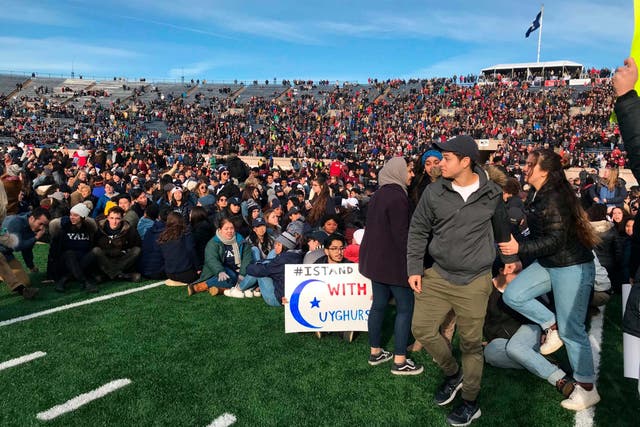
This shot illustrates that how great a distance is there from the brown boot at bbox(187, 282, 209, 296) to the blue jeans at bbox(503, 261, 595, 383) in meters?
4.55

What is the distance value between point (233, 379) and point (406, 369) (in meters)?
1.57

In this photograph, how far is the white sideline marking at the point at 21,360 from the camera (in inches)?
178

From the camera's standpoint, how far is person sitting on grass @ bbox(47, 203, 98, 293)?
702 cm

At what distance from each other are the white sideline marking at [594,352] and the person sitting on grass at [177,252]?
17.6ft

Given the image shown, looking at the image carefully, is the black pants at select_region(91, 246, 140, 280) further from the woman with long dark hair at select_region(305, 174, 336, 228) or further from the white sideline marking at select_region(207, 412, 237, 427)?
the white sideline marking at select_region(207, 412, 237, 427)

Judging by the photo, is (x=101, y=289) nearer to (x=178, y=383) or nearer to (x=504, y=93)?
(x=178, y=383)

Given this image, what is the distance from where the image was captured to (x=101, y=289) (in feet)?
23.2

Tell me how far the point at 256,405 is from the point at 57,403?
1623 millimetres

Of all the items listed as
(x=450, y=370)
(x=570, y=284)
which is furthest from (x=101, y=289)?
(x=570, y=284)

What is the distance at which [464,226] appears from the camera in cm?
327

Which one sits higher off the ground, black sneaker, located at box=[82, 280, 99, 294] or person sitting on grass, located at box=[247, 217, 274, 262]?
person sitting on grass, located at box=[247, 217, 274, 262]

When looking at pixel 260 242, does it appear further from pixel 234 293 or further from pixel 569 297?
pixel 569 297

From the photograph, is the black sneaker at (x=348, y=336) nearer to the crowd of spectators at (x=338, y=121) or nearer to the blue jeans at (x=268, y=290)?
the blue jeans at (x=268, y=290)

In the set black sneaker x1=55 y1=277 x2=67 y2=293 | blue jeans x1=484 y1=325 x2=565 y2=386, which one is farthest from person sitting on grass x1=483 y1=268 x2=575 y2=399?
black sneaker x1=55 y1=277 x2=67 y2=293
